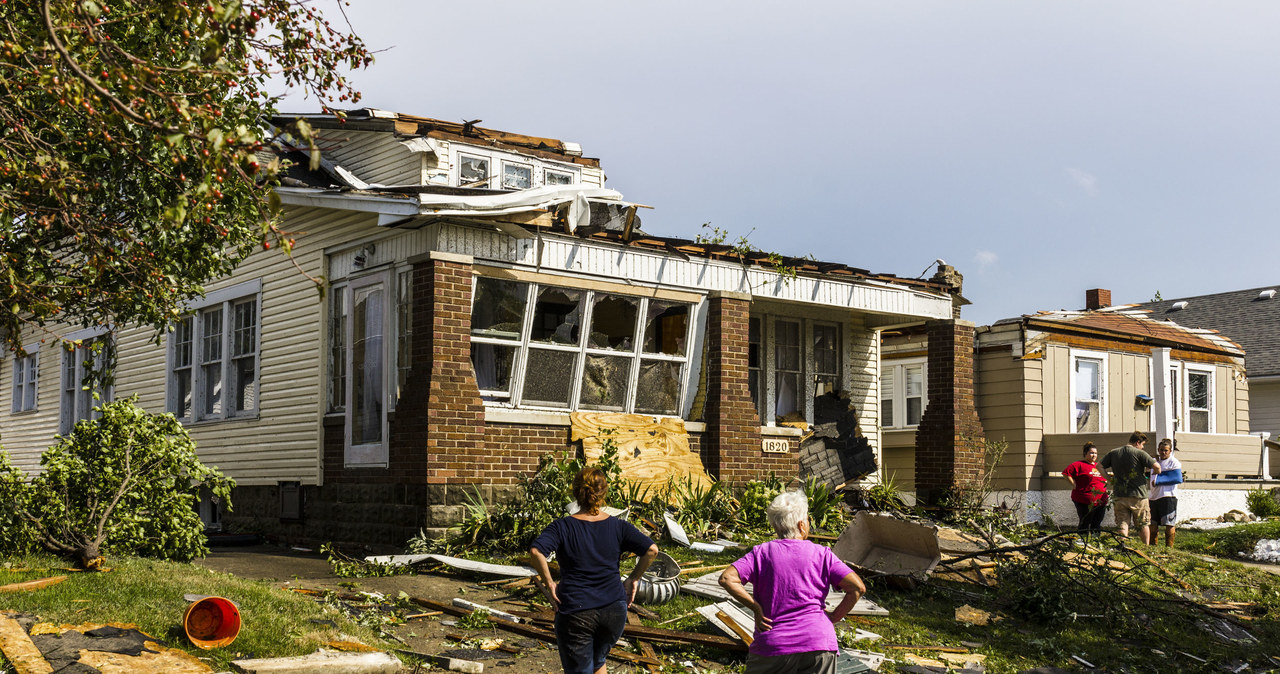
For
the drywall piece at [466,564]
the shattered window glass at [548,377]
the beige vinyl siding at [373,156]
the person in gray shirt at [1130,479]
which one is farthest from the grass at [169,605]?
the person in gray shirt at [1130,479]

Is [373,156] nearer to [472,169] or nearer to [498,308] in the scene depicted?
[472,169]

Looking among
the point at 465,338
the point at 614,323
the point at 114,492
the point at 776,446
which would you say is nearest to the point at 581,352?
the point at 614,323

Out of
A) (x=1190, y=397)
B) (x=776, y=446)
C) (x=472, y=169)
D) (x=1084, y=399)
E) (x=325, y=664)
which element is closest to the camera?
(x=325, y=664)

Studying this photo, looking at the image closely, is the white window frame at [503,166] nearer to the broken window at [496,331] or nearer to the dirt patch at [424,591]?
the broken window at [496,331]

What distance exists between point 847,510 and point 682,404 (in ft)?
11.2

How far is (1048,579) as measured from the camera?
11.1m

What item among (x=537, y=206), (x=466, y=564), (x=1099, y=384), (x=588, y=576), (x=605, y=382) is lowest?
(x=466, y=564)

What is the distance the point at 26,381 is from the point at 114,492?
1659 cm

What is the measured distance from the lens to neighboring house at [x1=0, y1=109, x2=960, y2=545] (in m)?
13.2

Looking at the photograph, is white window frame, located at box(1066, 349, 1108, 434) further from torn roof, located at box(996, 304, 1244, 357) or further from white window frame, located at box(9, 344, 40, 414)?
white window frame, located at box(9, 344, 40, 414)

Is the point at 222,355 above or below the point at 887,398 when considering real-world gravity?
above

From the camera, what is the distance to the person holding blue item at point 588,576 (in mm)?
6434

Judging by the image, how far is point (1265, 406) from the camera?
3284 centimetres

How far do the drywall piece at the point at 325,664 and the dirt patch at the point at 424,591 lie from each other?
68 cm
